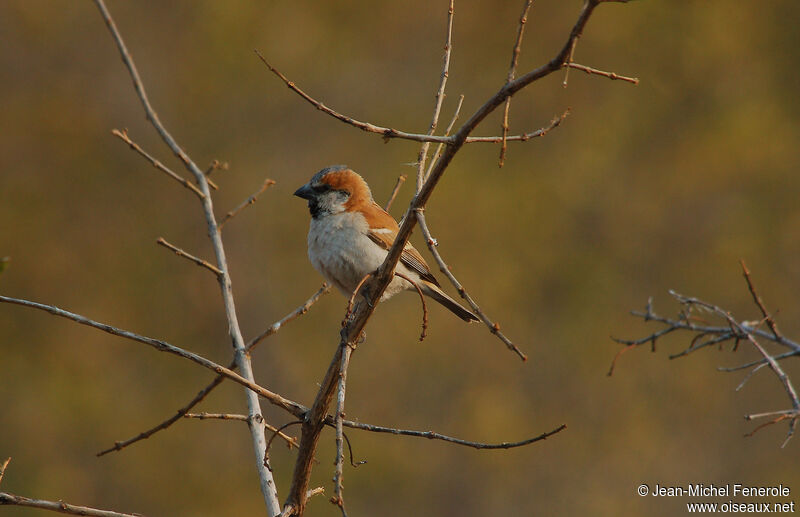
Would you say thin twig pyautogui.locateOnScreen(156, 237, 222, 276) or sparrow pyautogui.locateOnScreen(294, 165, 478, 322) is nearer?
thin twig pyautogui.locateOnScreen(156, 237, 222, 276)

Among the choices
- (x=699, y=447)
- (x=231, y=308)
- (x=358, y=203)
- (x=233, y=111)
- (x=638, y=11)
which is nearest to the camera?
(x=231, y=308)

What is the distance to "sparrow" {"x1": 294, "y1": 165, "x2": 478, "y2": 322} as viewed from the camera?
429 centimetres

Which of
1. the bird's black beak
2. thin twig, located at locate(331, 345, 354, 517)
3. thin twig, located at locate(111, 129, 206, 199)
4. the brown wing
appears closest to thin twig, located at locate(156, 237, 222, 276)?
thin twig, located at locate(111, 129, 206, 199)

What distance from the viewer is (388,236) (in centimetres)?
447

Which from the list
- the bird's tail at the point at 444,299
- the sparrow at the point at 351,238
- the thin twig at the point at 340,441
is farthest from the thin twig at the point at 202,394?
the bird's tail at the point at 444,299

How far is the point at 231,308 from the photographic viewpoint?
3225mm

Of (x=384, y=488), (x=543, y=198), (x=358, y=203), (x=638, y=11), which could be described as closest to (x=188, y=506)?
(x=384, y=488)

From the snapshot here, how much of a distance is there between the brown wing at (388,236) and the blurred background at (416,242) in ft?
25.0

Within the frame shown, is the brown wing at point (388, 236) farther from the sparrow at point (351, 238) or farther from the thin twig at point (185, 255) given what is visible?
the thin twig at point (185, 255)

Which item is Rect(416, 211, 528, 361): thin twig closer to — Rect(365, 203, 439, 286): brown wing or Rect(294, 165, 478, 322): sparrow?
Rect(294, 165, 478, 322): sparrow

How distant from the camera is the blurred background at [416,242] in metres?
13.0

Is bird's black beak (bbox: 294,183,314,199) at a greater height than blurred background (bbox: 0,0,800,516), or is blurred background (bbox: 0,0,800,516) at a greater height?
blurred background (bbox: 0,0,800,516)

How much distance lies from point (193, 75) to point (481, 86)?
500 cm

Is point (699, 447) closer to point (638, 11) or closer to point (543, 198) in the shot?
point (543, 198)
